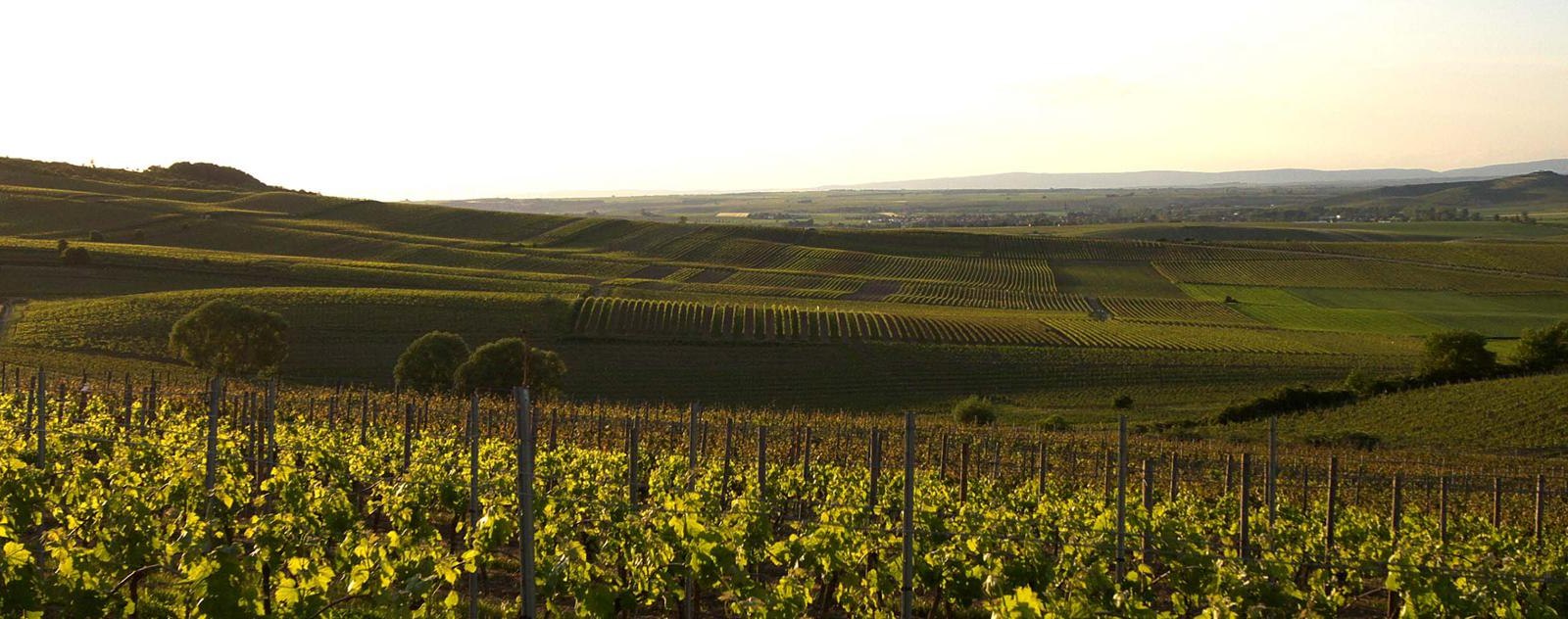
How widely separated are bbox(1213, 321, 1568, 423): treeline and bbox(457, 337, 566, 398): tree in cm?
2432

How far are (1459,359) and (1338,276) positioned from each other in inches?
1758

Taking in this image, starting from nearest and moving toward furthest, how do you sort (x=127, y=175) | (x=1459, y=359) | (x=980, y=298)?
1. (x=1459, y=359)
2. (x=980, y=298)
3. (x=127, y=175)

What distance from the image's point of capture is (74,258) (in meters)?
62.0

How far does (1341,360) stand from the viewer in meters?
53.3

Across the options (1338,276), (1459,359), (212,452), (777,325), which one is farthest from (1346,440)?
(1338,276)

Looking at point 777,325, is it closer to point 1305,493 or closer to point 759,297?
point 759,297

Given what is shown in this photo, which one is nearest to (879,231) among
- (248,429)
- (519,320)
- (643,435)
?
(519,320)

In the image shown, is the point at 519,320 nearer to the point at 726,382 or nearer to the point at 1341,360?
the point at 726,382

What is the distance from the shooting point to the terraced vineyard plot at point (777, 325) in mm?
55781

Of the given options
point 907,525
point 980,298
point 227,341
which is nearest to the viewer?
point 907,525

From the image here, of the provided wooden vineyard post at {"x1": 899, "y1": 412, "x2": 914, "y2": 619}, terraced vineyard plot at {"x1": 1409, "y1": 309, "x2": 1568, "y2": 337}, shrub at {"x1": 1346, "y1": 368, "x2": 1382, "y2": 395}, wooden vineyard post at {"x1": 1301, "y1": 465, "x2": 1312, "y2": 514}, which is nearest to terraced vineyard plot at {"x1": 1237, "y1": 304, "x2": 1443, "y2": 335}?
terraced vineyard plot at {"x1": 1409, "y1": 309, "x2": 1568, "y2": 337}

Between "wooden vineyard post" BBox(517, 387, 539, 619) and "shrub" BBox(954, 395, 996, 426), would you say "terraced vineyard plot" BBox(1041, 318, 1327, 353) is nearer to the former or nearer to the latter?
"shrub" BBox(954, 395, 996, 426)

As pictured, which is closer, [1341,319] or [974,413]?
[974,413]

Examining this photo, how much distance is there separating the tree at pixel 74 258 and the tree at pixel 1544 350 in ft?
228
